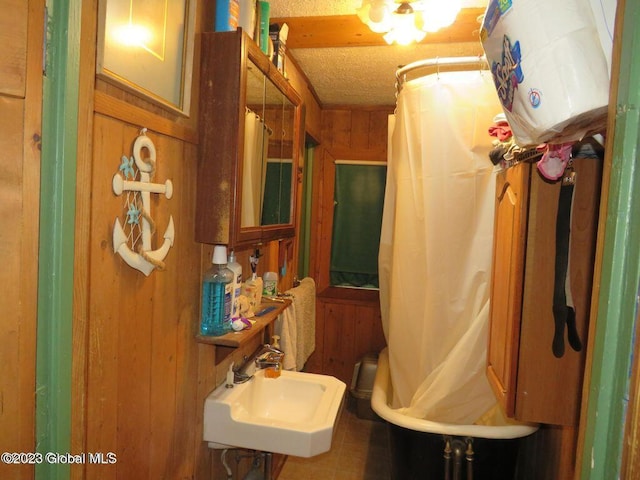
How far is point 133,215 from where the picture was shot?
0.97 m

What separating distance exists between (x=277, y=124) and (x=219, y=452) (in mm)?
1329

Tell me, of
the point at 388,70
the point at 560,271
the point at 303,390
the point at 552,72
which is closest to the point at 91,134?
the point at 552,72

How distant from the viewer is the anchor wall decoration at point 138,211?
0.93m

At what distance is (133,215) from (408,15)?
1.28 metres

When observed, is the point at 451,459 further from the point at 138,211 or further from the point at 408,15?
the point at 408,15

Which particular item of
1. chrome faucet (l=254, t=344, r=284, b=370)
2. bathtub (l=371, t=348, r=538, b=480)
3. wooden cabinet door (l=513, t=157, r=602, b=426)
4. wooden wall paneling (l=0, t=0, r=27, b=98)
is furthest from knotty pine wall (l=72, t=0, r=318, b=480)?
wooden cabinet door (l=513, t=157, r=602, b=426)

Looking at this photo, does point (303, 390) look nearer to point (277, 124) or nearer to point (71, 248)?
point (277, 124)

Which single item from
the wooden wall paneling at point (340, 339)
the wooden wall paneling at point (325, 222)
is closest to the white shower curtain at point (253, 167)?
the wooden wall paneling at point (325, 222)

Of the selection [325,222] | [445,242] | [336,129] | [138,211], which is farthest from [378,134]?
[138,211]

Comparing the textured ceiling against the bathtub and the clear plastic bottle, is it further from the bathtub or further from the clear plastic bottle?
the bathtub

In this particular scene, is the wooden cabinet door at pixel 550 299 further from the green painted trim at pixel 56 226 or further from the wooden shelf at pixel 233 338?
the green painted trim at pixel 56 226

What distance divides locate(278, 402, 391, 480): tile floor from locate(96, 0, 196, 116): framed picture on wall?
2.17 metres

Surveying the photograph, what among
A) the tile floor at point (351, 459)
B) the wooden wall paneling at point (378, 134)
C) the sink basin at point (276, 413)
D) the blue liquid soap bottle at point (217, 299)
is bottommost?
the tile floor at point (351, 459)

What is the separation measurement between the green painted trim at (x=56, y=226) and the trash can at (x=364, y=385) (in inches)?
95.7
